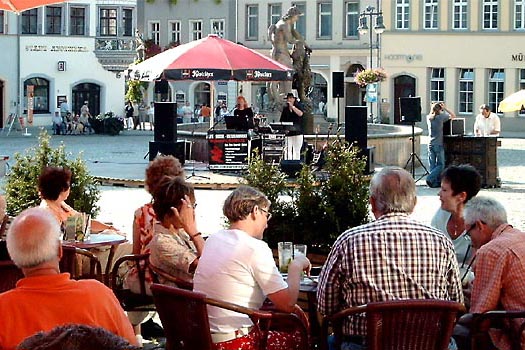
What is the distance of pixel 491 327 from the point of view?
5609 mm

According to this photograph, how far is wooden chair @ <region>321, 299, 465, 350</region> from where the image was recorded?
4930mm

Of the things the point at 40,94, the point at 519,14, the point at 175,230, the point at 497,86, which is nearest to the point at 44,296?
the point at 175,230

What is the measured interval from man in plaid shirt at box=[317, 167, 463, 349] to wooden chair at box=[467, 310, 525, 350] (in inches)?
8.5

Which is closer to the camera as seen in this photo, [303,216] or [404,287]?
[404,287]

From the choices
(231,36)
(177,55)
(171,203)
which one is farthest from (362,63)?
(171,203)

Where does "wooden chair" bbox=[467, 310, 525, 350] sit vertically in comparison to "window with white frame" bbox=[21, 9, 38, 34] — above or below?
below

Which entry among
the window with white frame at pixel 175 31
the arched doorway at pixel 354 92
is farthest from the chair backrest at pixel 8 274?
the window with white frame at pixel 175 31

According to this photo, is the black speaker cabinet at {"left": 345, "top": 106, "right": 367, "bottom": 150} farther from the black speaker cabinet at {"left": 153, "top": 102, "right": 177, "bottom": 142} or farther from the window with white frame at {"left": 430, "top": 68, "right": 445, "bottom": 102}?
the window with white frame at {"left": 430, "top": 68, "right": 445, "bottom": 102}

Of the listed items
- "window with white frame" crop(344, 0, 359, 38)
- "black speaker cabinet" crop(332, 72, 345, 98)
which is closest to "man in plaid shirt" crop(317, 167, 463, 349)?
"black speaker cabinet" crop(332, 72, 345, 98)

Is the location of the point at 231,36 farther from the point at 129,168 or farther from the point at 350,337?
the point at 350,337

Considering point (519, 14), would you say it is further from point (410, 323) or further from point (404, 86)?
point (410, 323)

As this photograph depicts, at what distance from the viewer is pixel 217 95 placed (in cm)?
5569

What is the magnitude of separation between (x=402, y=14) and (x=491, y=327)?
4547cm

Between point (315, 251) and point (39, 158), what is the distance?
10.3 feet
